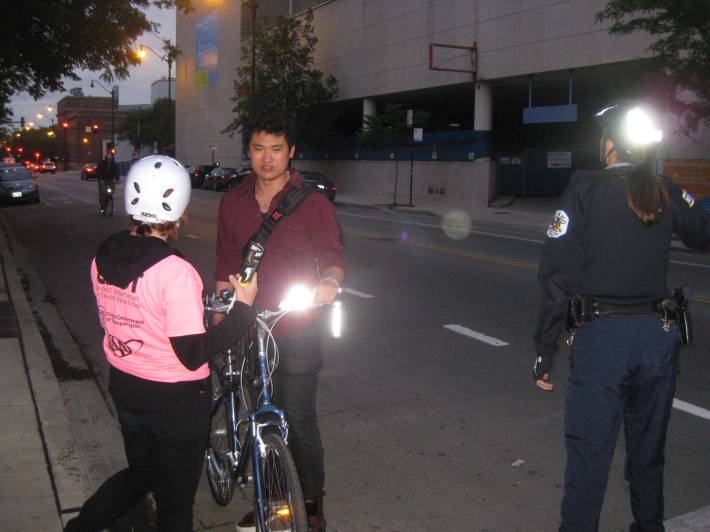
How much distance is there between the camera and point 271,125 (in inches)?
137

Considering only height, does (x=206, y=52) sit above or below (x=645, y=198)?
above

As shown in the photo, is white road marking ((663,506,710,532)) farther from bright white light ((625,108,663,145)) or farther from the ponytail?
bright white light ((625,108,663,145))

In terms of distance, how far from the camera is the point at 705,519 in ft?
12.7

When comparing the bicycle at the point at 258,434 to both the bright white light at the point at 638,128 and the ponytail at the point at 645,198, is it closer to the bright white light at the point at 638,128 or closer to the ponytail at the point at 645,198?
the ponytail at the point at 645,198

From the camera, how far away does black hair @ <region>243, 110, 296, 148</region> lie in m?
3.47

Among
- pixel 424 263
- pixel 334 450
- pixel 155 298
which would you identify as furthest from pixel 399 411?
pixel 424 263

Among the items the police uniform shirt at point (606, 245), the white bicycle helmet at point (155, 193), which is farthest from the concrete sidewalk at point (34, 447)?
the police uniform shirt at point (606, 245)

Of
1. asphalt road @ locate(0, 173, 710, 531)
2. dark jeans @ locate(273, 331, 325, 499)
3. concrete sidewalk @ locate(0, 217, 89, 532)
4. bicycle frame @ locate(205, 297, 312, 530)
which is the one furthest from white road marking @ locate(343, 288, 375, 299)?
dark jeans @ locate(273, 331, 325, 499)

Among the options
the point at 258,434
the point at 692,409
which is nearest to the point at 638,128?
the point at 258,434

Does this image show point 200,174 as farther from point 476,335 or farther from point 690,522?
point 690,522

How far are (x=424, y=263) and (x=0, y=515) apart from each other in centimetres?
982

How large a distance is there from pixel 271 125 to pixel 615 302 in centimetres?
172

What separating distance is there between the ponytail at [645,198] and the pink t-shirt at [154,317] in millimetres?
1687

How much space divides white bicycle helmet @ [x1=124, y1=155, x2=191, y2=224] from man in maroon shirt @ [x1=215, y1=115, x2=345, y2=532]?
707 millimetres
